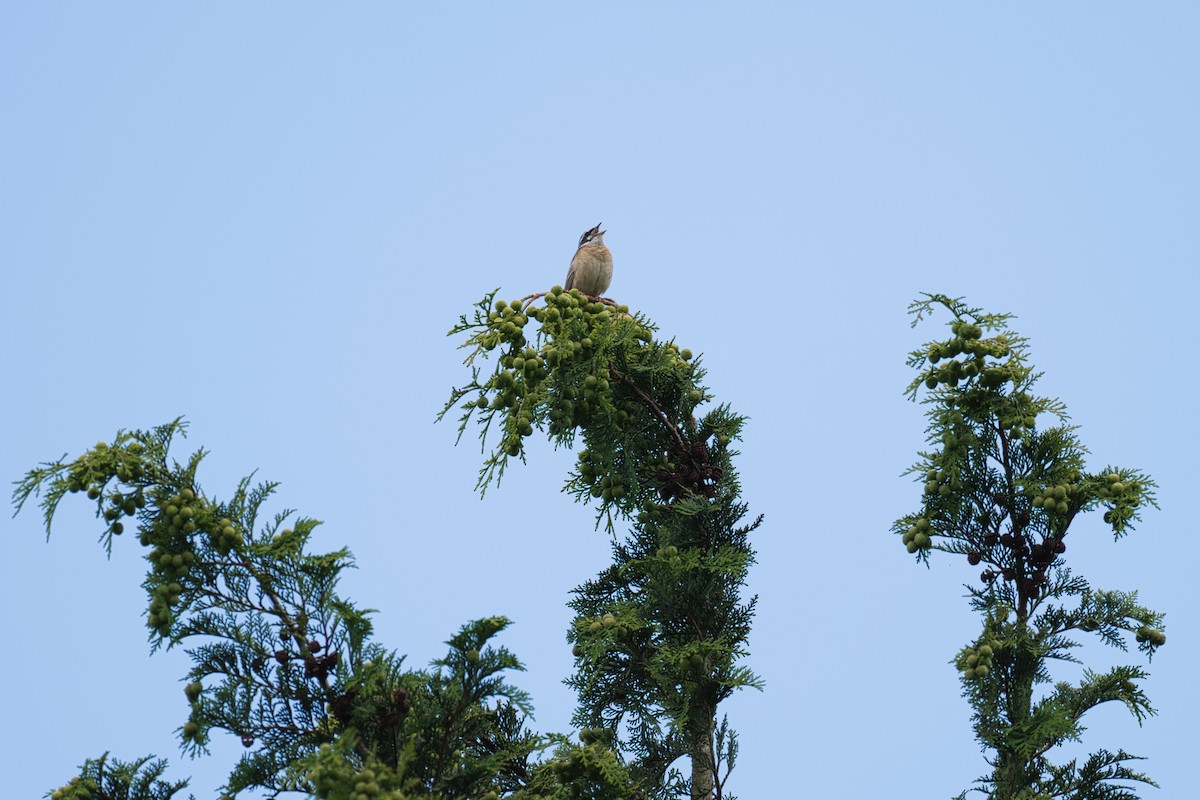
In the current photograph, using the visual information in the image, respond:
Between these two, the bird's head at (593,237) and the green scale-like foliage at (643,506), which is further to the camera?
the bird's head at (593,237)

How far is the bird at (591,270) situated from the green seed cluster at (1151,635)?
19.8ft

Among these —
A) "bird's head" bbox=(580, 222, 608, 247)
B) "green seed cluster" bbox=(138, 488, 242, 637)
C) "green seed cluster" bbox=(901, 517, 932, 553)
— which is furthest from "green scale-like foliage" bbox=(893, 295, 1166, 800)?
"bird's head" bbox=(580, 222, 608, 247)

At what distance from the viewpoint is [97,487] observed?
535 centimetres

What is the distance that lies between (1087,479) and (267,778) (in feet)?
13.1

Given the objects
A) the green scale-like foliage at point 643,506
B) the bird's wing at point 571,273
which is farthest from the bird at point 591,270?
the green scale-like foliage at point 643,506

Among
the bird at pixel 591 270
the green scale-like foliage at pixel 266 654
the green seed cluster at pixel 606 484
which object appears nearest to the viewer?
the green scale-like foliage at pixel 266 654

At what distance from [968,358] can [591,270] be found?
543cm

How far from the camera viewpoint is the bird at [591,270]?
11.3 m

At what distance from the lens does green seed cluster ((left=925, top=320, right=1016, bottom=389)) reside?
247 inches

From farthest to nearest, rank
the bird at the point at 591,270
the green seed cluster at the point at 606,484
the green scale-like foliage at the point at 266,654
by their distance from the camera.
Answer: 1. the bird at the point at 591,270
2. the green seed cluster at the point at 606,484
3. the green scale-like foliage at the point at 266,654

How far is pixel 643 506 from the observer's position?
23.4ft

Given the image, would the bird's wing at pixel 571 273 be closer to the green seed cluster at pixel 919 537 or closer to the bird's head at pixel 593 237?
the bird's head at pixel 593 237

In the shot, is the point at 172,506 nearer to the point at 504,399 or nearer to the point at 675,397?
the point at 504,399

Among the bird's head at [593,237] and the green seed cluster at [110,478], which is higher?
the bird's head at [593,237]
